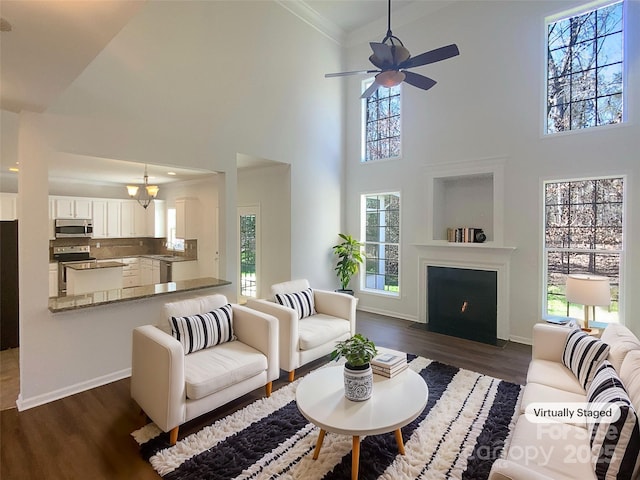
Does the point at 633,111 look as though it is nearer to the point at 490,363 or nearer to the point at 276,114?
the point at 490,363

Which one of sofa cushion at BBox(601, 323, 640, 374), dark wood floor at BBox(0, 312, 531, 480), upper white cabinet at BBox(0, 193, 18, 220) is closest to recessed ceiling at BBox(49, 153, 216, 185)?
upper white cabinet at BBox(0, 193, 18, 220)

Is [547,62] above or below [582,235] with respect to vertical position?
above

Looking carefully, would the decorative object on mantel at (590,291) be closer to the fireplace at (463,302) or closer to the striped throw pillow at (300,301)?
the fireplace at (463,302)

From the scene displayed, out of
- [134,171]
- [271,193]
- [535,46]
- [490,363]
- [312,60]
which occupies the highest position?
[312,60]

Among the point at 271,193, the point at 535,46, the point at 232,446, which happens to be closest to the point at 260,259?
the point at 271,193

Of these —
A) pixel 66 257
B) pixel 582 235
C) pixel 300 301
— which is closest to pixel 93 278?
pixel 66 257

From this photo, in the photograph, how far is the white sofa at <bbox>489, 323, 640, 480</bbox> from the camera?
1.55 metres

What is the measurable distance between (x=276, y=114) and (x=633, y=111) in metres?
4.48

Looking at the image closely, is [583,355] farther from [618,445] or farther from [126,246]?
[126,246]

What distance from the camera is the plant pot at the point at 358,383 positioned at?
2209 mm

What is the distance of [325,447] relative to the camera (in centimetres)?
231

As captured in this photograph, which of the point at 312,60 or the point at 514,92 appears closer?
the point at 514,92

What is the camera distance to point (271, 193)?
18.9 feet

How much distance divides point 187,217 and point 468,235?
537 cm
